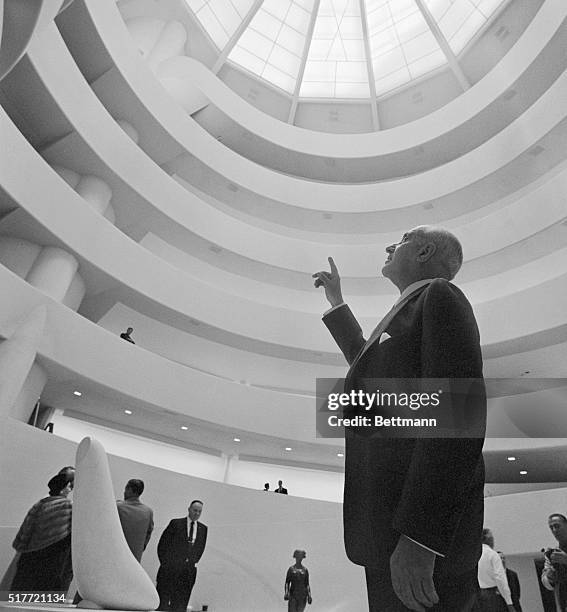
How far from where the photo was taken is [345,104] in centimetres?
2650

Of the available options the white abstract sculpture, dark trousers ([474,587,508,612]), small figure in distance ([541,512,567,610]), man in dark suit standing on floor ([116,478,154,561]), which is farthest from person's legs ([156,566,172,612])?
the white abstract sculpture

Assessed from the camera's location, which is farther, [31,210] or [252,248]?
[252,248]

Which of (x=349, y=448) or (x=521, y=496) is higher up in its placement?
(x=521, y=496)

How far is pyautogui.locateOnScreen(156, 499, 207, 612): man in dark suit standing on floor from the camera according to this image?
24.5 feet

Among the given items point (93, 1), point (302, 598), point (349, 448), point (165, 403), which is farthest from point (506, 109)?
point (349, 448)

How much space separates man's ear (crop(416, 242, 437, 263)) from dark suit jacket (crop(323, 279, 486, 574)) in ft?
0.68

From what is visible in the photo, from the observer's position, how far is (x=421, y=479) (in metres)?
1.31

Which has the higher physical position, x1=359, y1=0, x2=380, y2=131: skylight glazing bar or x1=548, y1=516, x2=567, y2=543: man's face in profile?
x1=359, y1=0, x2=380, y2=131: skylight glazing bar

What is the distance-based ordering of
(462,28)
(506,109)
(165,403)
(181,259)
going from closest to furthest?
1. (165,403)
2. (181,259)
3. (506,109)
4. (462,28)

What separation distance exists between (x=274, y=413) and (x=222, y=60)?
1811 centimetres

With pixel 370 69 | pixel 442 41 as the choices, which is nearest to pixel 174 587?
pixel 442 41

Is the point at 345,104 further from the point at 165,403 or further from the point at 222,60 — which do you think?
the point at 165,403

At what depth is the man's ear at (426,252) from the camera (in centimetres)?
192

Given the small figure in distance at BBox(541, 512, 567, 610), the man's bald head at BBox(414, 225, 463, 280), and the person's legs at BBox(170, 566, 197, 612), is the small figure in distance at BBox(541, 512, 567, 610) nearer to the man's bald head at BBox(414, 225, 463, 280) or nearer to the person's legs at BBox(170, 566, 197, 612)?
the man's bald head at BBox(414, 225, 463, 280)
